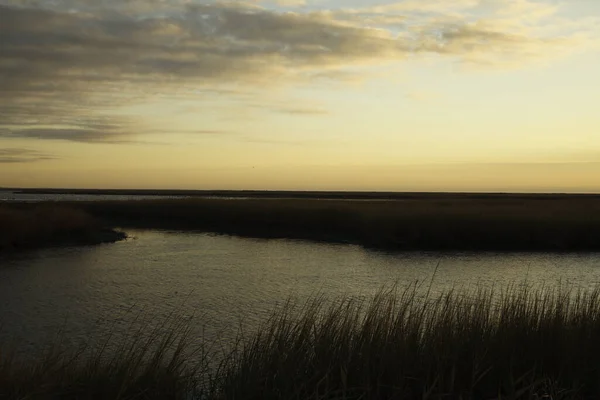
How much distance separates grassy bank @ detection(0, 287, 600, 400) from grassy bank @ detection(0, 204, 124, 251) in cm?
2302

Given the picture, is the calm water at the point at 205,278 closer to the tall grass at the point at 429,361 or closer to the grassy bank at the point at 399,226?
the grassy bank at the point at 399,226

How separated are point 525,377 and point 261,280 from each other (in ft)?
44.6

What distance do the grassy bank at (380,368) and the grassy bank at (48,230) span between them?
23019 millimetres

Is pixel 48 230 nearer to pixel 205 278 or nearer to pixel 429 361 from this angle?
pixel 205 278

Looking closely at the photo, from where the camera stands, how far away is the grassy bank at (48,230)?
2773 centimetres

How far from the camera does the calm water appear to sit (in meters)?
13.6

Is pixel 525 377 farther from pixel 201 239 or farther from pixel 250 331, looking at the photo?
pixel 201 239

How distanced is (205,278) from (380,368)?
14055 millimetres

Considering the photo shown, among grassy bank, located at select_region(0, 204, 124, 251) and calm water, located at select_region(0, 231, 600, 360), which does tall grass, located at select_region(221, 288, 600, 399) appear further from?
grassy bank, located at select_region(0, 204, 124, 251)

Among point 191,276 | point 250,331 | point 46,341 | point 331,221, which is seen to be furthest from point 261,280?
point 331,221

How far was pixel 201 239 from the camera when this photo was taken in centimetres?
3344

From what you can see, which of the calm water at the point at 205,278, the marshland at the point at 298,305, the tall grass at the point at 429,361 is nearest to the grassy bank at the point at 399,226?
the marshland at the point at 298,305

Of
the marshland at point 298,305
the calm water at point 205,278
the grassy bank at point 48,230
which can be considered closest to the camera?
the marshland at point 298,305

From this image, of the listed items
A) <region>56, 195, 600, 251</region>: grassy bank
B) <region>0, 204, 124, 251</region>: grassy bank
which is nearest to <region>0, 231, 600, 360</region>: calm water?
<region>0, 204, 124, 251</region>: grassy bank
